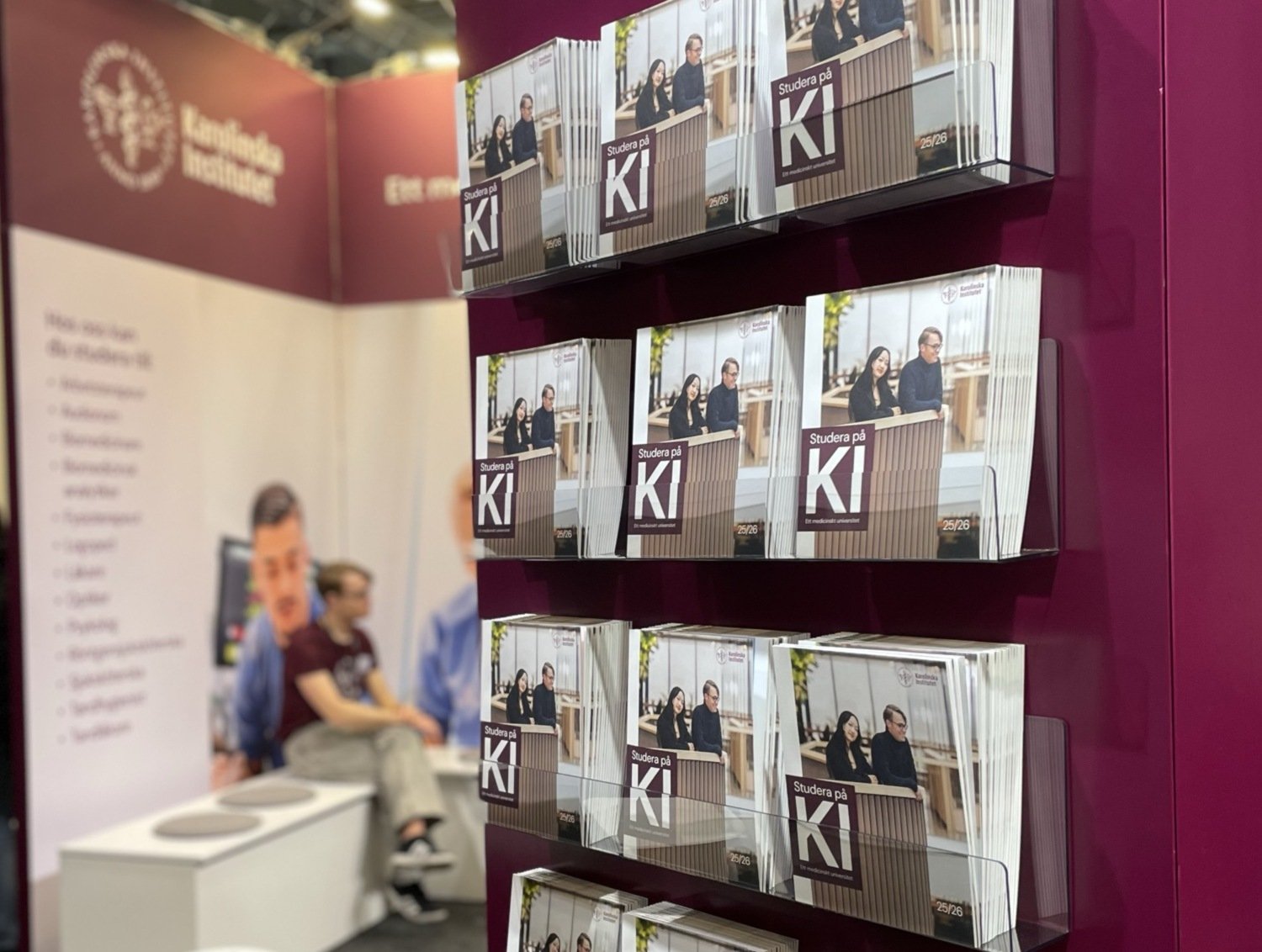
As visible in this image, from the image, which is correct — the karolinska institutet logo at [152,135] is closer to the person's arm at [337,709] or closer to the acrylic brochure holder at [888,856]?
the person's arm at [337,709]

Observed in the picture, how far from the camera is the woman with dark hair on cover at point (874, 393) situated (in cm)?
139

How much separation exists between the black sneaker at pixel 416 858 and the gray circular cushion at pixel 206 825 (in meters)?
0.69

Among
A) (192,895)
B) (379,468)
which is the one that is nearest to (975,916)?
(192,895)

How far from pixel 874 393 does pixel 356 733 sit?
4.22 m

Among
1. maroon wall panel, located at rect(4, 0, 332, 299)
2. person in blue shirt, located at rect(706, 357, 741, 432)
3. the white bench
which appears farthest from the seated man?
person in blue shirt, located at rect(706, 357, 741, 432)

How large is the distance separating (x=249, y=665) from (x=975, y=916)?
434 centimetres

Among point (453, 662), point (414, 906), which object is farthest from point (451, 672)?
point (414, 906)

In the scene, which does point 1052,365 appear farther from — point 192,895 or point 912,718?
point 192,895

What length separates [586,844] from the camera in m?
1.70

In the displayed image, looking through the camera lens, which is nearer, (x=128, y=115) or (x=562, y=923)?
(x=562, y=923)

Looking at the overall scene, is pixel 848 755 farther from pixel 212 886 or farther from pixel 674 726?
pixel 212 886

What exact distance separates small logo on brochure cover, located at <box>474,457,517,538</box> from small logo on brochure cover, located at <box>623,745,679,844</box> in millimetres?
392

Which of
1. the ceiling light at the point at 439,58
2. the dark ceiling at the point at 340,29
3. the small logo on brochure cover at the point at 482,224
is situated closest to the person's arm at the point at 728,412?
the small logo on brochure cover at the point at 482,224

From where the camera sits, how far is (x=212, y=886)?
4109 mm
